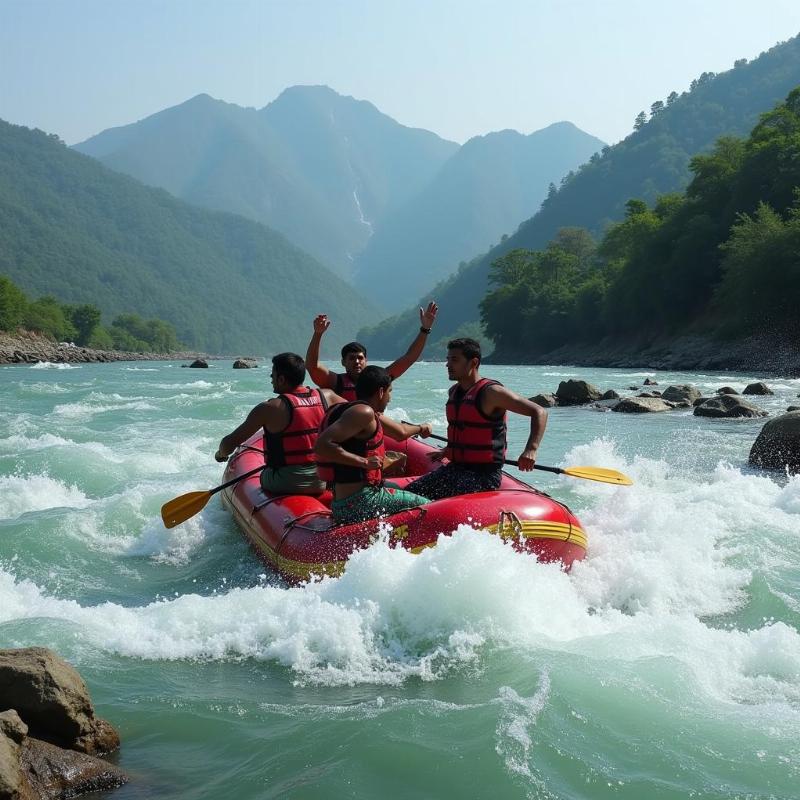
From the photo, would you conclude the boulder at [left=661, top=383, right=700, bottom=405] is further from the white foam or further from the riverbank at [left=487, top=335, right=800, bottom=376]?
the white foam

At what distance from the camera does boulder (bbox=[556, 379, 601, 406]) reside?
21781 millimetres

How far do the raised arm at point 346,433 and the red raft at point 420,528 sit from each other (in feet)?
1.56

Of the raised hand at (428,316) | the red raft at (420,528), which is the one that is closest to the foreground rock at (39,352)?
the raised hand at (428,316)

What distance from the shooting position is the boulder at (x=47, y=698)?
3.52m

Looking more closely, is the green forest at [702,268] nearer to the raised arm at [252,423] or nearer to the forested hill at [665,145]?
the raised arm at [252,423]

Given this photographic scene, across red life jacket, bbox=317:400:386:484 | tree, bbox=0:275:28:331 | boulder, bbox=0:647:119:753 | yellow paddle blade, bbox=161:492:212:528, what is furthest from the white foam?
tree, bbox=0:275:28:331

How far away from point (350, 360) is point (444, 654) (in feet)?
9.46

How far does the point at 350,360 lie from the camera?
23.6 ft

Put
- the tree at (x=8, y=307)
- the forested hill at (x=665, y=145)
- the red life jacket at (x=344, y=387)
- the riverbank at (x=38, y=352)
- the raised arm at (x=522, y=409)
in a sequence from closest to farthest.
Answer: the raised arm at (x=522, y=409) < the red life jacket at (x=344, y=387) < the riverbank at (x=38, y=352) < the tree at (x=8, y=307) < the forested hill at (x=665, y=145)

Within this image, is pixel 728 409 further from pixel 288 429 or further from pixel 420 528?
pixel 420 528

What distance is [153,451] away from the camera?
13781 millimetres

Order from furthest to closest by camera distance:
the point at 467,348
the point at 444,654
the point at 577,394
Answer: the point at 577,394, the point at 467,348, the point at 444,654

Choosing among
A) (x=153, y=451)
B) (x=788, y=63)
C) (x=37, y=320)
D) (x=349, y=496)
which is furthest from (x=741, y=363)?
(x=788, y=63)

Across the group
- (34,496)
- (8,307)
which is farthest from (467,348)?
(8,307)
